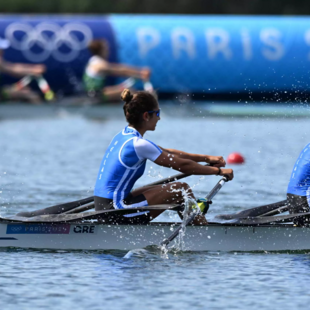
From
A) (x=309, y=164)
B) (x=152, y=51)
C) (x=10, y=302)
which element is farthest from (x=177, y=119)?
(x=10, y=302)

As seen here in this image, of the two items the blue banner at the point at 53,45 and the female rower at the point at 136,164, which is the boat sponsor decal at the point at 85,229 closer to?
the female rower at the point at 136,164

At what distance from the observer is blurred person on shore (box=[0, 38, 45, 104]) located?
2552cm

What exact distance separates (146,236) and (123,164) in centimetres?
73

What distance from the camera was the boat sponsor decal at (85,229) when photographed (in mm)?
8320

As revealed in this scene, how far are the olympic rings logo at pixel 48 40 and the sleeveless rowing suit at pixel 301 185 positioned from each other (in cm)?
1850

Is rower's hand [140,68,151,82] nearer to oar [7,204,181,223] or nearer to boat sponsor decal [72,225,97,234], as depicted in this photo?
oar [7,204,181,223]

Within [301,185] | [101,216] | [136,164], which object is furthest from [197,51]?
[101,216]

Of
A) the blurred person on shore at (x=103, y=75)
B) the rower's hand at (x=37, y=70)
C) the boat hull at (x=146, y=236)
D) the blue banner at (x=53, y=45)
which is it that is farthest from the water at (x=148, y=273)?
the blue banner at (x=53, y=45)

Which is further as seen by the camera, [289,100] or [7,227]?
[289,100]

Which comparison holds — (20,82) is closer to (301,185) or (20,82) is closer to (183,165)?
(183,165)

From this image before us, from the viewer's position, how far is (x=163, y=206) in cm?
826

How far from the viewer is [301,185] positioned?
8633 millimetres

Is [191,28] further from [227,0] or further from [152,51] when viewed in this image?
[227,0]

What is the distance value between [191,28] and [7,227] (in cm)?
1954
